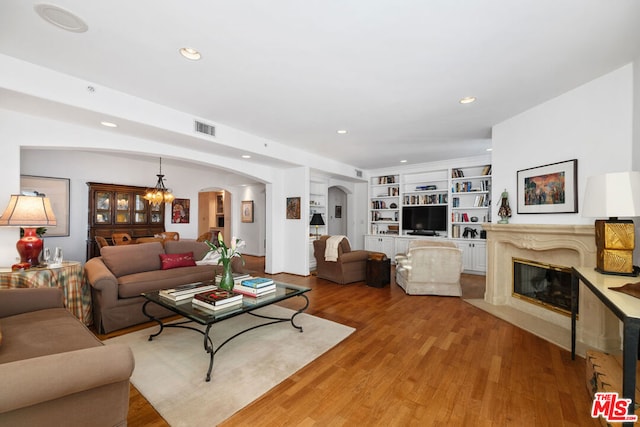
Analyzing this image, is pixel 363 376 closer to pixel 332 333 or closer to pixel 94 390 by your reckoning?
pixel 332 333

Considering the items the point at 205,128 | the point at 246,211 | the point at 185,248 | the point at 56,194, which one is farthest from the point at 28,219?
the point at 246,211

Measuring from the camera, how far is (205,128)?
3.82 m

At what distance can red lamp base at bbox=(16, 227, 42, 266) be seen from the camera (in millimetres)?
2748

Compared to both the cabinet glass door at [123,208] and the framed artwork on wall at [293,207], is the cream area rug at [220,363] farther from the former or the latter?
the cabinet glass door at [123,208]

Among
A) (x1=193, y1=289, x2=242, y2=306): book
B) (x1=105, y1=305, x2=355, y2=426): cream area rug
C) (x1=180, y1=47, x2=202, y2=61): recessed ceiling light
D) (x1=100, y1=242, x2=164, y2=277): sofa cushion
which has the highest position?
(x1=180, y1=47, x2=202, y2=61): recessed ceiling light

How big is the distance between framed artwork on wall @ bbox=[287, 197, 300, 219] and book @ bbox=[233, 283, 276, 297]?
3016 mm

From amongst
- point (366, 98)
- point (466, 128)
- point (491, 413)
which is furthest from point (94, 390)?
point (466, 128)

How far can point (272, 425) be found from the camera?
1.65 meters

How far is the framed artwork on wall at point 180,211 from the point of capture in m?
7.15

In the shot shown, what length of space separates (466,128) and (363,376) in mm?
3814

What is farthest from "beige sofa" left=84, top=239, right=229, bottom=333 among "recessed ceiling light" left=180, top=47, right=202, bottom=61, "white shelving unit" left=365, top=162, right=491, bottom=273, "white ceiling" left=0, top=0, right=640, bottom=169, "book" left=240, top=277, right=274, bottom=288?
"white shelving unit" left=365, top=162, right=491, bottom=273

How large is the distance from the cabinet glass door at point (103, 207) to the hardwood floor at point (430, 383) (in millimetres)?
5422

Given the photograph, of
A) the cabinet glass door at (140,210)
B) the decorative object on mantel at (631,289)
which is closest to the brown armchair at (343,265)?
the decorative object on mantel at (631,289)

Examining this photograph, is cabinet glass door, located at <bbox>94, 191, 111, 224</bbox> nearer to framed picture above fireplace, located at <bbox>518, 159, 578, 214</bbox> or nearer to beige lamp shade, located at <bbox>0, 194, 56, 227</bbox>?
beige lamp shade, located at <bbox>0, 194, 56, 227</bbox>
